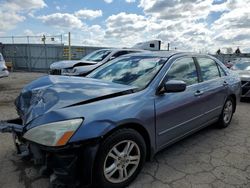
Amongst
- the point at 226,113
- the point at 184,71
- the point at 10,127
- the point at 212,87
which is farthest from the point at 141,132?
the point at 226,113

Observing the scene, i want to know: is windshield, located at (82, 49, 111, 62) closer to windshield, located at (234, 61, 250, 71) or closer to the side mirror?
windshield, located at (234, 61, 250, 71)

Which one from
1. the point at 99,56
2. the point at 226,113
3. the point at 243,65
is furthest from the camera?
the point at 99,56

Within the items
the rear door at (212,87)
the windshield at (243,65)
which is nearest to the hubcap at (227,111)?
the rear door at (212,87)

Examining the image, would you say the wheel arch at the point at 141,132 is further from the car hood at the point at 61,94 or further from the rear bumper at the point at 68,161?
the car hood at the point at 61,94

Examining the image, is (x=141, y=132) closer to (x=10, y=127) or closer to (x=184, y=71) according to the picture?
(x=184, y=71)

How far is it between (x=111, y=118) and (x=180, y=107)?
Result: 127 centimetres

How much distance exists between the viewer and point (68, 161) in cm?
213

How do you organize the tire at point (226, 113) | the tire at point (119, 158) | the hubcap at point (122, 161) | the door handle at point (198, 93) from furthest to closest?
the tire at point (226, 113) < the door handle at point (198, 93) < the hubcap at point (122, 161) < the tire at point (119, 158)

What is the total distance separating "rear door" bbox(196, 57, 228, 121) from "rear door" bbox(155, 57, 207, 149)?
203 mm

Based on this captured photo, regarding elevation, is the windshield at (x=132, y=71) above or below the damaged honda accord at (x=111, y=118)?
above

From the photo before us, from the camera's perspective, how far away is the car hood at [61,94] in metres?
2.40

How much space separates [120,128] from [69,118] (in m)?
0.57

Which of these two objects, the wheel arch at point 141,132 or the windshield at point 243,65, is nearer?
the wheel arch at point 141,132

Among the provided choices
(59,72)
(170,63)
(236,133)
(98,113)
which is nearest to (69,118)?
(98,113)
